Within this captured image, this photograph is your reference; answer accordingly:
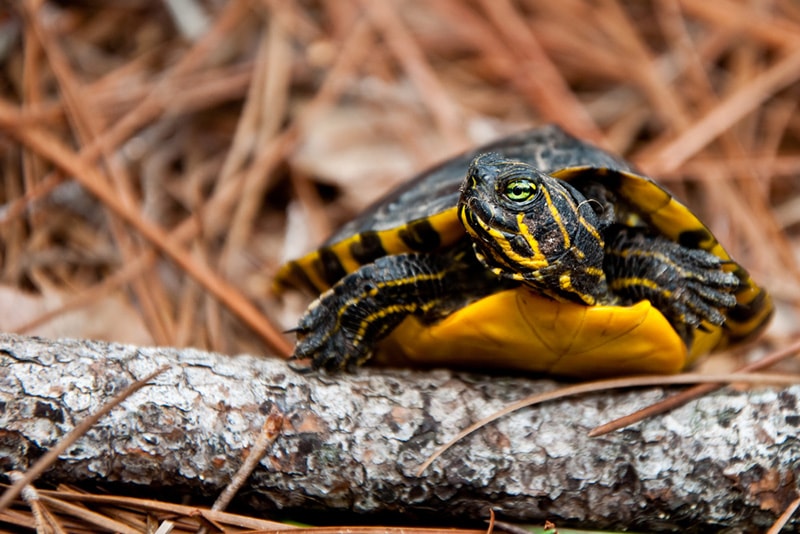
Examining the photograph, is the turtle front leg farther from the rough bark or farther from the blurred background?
the blurred background

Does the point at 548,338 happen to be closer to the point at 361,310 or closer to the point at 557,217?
the point at 557,217

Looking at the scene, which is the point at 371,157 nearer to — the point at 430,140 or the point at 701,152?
the point at 430,140

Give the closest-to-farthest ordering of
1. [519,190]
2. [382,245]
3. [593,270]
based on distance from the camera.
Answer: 1. [519,190]
2. [593,270]
3. [382,245]

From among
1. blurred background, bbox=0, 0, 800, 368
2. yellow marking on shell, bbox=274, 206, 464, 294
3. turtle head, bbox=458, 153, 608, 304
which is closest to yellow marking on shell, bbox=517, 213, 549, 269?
turtle head, bbox=458, 153, 608, 304

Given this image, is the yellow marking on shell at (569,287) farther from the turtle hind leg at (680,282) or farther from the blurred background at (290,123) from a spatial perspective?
the blurred background at (290,123)

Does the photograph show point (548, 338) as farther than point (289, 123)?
No

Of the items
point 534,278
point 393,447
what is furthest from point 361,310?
point 534,278

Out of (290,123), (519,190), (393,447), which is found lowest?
(393,447)

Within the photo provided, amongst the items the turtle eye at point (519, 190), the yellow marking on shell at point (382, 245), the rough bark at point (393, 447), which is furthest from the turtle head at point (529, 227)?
the rough bark at point (393, 447)
